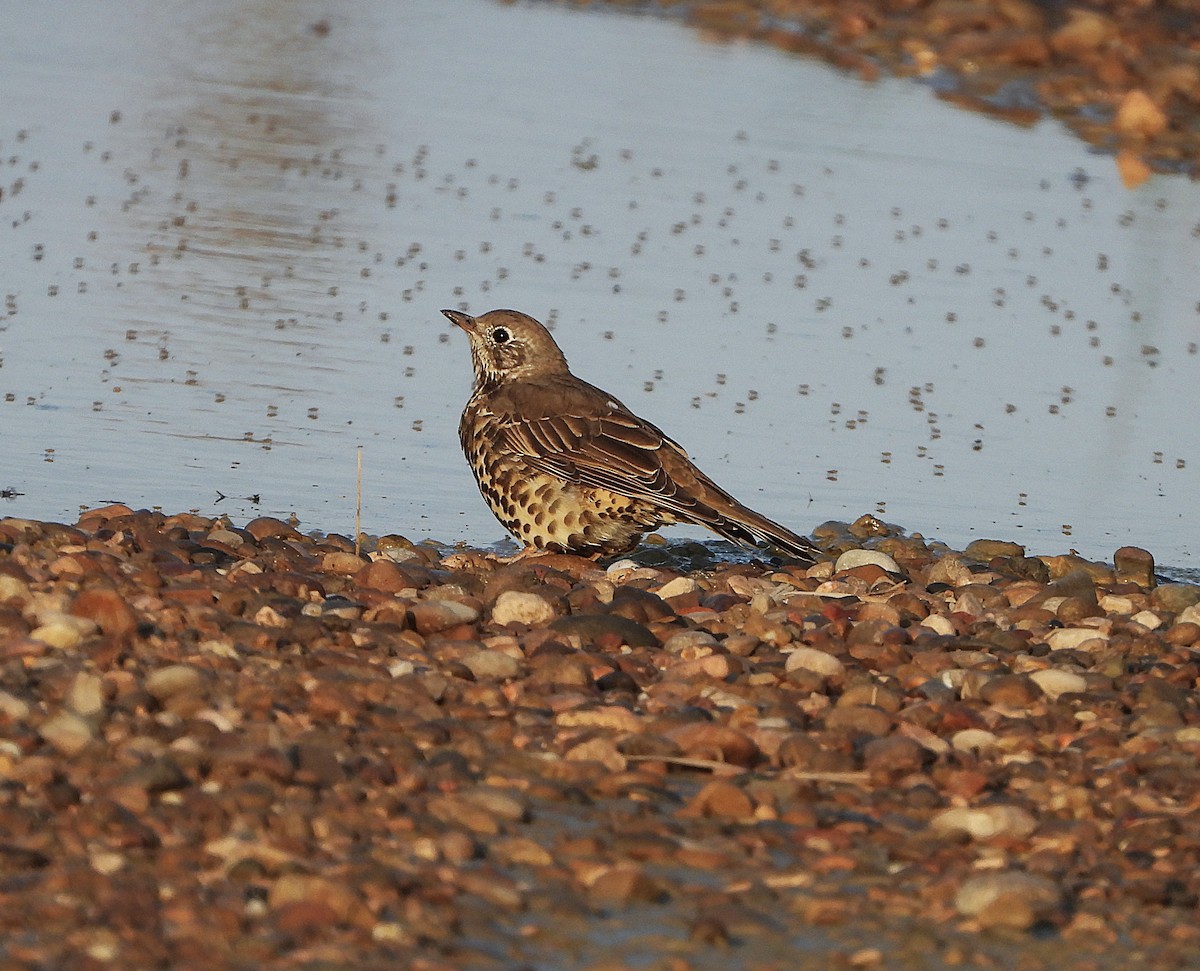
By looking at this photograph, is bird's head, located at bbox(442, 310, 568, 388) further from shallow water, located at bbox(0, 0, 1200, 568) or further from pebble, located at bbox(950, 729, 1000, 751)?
pebble, located at bbox(950, 729, 1000, 751)

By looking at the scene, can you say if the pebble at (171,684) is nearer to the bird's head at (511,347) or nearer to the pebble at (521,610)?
the pebble at (521,610)

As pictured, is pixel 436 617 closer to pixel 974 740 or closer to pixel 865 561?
pixel 974 740

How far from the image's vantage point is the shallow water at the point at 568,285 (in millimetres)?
10508

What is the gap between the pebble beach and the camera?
488 centimetres

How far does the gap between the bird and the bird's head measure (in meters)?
0.19

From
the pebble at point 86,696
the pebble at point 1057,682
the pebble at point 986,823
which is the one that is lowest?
the pebble at point 86,696

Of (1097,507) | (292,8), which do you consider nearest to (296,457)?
(1097,507)

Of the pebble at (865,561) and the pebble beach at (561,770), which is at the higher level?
the pebble at (865,561)

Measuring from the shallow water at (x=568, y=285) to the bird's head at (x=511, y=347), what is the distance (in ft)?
2.46

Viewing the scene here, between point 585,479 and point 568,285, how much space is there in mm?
5020

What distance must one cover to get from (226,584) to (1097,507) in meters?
5.09

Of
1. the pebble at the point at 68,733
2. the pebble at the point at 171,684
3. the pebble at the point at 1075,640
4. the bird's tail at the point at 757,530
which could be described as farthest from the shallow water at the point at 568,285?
the pebble at the point at 68,733

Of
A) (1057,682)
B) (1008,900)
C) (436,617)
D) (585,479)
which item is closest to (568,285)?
(585,479)

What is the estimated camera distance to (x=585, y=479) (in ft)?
29.2
